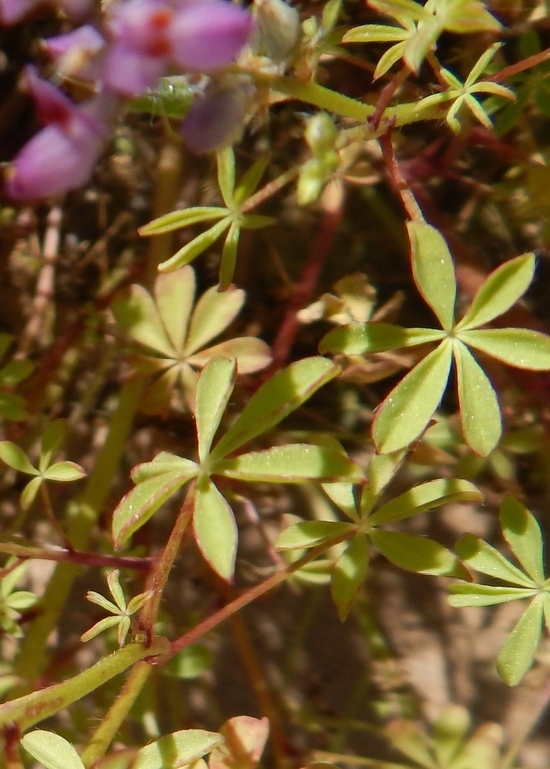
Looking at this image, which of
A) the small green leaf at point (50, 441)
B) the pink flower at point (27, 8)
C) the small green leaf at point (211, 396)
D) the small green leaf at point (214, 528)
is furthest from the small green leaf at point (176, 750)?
the pink flower at point (27, 8)

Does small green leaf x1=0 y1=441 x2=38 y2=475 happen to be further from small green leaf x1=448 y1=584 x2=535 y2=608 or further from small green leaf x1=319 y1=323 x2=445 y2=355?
small green leaf x1=448 y1=584 x2=535 y2=608

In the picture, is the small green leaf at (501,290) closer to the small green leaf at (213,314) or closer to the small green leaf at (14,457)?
the small green leaf at (213,314)

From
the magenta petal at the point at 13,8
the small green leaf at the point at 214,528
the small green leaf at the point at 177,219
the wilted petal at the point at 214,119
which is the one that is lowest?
the small green leaf at the point at 214,528

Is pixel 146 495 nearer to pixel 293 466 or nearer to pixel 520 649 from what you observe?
pixel 293 466

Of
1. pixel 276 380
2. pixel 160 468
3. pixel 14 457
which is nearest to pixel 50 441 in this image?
pixel 14 457

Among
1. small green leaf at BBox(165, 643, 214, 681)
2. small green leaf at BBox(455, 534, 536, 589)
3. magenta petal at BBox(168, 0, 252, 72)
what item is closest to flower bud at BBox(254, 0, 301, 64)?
magenta petal at BBox(168, 0, 252, 72)

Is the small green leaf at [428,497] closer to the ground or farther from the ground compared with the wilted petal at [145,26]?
closer to the ground
